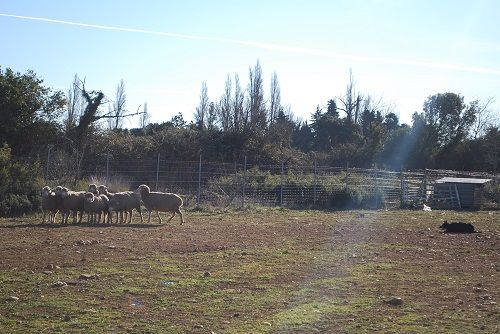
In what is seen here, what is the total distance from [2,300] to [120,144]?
108ft

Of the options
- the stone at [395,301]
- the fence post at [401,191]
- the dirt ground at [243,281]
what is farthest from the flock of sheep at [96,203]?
the fence post at [401,191]

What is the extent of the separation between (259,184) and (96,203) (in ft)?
42.4

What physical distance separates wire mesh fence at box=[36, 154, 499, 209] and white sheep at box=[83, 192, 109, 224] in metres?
6.98

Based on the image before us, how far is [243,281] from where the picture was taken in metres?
9.73

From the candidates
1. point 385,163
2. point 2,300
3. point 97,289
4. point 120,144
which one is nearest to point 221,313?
point 97,289

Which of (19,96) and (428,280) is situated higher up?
(19,96)

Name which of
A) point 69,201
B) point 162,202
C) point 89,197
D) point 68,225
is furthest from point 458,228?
point 69,201

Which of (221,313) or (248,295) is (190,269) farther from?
(221,313)

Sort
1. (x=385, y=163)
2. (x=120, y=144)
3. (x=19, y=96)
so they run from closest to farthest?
1. (x=19, y=96)
2. (x=120, y=144)
3. (x=385, y=163)

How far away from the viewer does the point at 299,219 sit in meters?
22.4

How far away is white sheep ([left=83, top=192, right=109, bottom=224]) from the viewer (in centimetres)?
1905

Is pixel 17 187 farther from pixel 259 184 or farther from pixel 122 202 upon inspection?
pixel 259 184

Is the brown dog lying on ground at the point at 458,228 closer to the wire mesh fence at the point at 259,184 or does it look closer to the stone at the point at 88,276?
the wire mesh fence at the point at 259,184

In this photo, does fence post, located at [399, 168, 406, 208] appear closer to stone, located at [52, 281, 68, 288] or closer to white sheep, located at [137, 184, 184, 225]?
white sheep, located at [137, 184, 184, 225]
